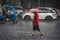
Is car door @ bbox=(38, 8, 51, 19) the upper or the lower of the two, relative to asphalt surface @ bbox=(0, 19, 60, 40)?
lower

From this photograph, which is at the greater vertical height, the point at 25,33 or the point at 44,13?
the point at 25,33

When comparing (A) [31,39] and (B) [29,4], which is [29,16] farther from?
(A) [31,39]

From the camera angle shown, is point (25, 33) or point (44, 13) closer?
point (25, 33)

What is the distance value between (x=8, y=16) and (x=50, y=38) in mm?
13775

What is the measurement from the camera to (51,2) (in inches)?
1983

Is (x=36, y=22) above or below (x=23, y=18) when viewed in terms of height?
above

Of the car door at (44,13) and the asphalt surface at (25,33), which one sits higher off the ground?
the asphalt surface at (25,33)

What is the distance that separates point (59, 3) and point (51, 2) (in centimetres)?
141

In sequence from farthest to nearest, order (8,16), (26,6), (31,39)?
(26,6)
(8,16)
(31,39)

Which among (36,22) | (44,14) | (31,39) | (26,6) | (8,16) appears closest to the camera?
(31,39)

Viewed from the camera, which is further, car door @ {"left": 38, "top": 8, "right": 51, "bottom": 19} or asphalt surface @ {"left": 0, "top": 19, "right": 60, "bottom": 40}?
car door @ {"left": 38, "top": 8, "right": 51, "bottom": 19}

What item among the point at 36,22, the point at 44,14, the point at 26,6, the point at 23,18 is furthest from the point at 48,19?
the point at 36,22

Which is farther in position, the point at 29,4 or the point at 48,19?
the point at 29,4

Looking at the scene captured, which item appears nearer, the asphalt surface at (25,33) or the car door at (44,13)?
the asphalt surface at (25,33)
